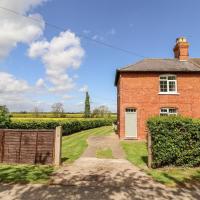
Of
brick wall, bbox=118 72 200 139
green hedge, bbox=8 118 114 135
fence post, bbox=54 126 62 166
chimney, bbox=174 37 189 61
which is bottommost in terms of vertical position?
fence post, bbox=54 126 62 166

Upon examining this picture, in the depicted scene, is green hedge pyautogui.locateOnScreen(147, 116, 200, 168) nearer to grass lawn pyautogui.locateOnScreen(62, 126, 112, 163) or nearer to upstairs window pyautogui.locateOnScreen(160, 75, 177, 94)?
grass lawn pyautogui.locateOnScreen(62, 126, 112, 163)

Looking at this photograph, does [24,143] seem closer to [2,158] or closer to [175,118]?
[2,158]

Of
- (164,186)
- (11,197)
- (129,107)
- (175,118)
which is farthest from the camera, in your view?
(129,107)

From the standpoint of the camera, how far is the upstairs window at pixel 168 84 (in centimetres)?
2477

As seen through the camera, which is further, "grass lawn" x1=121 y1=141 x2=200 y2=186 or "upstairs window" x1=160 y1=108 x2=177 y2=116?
"upstairs window" x1=160 y1=108 x2=177 y2=116

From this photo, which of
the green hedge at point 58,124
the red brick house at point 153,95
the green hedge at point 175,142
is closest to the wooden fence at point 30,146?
the green hedge at point 175,142

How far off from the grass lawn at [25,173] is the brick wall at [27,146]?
621mm

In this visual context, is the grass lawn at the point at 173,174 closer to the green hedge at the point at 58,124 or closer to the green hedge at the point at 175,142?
the green hedge at the point at 175,142

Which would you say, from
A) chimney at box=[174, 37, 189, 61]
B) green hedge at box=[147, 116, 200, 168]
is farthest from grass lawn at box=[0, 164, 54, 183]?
chimney at box=[174, 37, 189, 61]

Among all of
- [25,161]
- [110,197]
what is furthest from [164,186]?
[25,161]

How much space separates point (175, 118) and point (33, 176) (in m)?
7.13

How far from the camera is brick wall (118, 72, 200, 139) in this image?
80.6ft

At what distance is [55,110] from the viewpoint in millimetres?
84188

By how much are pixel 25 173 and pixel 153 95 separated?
16663mm
